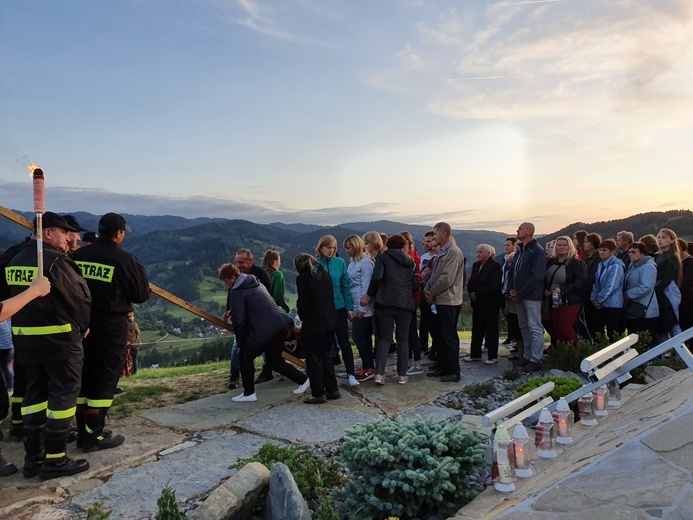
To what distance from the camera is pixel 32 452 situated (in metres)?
4.68

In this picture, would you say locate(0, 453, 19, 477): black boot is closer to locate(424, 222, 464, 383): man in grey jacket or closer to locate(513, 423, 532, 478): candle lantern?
locate(513, 423, 532, 478): candle lantern

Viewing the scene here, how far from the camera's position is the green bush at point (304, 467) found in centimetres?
405

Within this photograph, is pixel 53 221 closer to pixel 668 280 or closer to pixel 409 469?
pixel 409 469

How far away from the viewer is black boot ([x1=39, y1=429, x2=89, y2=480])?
4547 mm

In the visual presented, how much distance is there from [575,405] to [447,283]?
2.72 metres

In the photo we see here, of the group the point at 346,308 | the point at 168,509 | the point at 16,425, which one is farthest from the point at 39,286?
the point at 346,308

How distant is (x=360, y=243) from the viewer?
8.00 m

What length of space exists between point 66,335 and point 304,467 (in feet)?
8.45

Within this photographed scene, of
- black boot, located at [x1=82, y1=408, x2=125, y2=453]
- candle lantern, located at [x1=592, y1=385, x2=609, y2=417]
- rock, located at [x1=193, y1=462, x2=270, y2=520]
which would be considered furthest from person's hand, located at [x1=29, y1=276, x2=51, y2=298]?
candle lantern, located at [x1=592, y1=385, x2=609, y2=417]

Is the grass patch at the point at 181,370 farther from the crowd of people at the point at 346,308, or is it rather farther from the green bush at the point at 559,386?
the green bush at the point at 559,386

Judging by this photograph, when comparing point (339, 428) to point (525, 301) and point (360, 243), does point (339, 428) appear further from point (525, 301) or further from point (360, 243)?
point (525, 301)

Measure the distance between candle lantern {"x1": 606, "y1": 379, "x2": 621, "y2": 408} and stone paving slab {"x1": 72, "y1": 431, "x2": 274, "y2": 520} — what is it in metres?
3.75

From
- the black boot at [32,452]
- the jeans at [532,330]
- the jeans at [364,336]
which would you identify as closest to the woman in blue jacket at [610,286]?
the jeans at [532,330]

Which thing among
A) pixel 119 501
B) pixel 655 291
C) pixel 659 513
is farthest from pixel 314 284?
pixel 655 291
